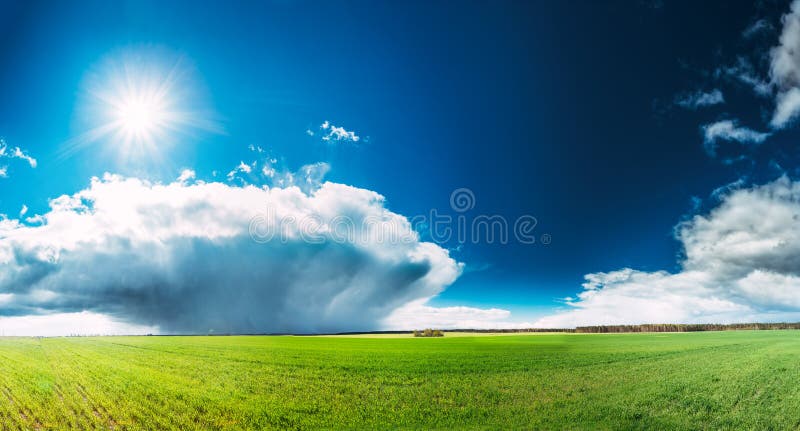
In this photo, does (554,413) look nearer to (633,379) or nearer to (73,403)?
(633,379)

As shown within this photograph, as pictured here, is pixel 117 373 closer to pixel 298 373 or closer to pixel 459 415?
pixel 298 373

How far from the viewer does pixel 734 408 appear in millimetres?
15383

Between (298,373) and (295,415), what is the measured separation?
9.88 meters

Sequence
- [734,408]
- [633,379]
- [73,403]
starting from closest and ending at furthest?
[734,408], [73,403], [633,379]

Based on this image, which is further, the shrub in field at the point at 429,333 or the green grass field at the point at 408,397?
the shrub in field at the point at 429,333

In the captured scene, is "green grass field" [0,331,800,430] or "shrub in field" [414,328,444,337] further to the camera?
"shrub in field" [414,328,444,337]

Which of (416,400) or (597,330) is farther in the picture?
(597,330)

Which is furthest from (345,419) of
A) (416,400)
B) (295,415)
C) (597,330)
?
(597,330)

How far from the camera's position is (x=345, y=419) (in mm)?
13570

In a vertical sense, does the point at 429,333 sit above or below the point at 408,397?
below

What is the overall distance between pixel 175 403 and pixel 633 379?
832 inches

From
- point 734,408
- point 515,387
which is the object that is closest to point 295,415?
point 515,387

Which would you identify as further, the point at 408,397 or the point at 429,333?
the point at 429,333

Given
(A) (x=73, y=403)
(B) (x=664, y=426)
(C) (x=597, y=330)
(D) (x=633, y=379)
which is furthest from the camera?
(C) (x=597, y=330)
